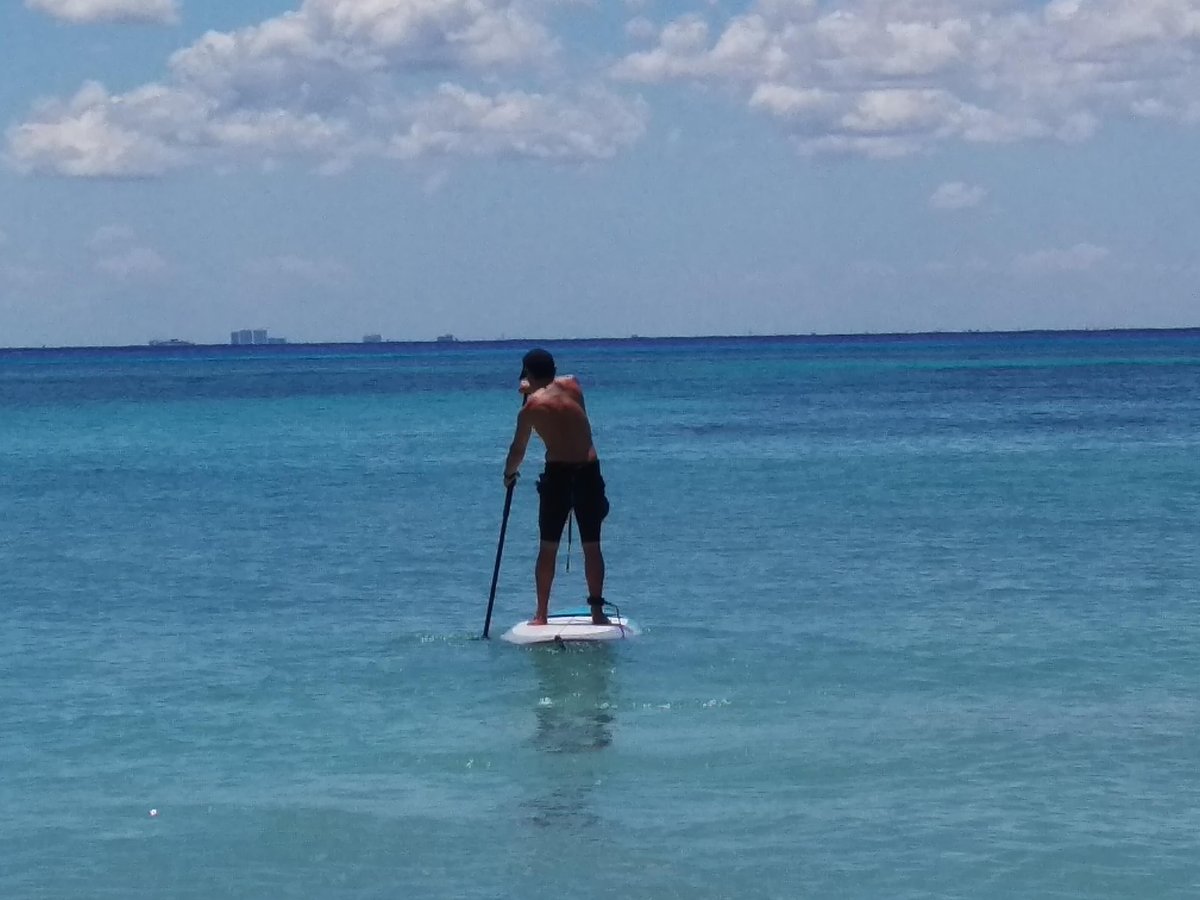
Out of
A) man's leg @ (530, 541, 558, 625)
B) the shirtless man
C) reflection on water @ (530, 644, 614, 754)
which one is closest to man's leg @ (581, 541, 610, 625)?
the shirtless man

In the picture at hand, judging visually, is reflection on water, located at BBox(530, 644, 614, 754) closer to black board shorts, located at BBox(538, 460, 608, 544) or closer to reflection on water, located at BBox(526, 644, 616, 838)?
reflection on water, located at BBox(526, 644, 616, 838)

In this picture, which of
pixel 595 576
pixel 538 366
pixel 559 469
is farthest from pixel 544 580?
pixel 538 366

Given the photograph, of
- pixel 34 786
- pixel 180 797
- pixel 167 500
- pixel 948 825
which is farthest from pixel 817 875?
pixel 167 500

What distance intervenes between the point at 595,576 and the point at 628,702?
219 centimetres

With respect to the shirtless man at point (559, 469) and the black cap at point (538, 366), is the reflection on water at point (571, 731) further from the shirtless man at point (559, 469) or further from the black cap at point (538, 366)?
the black cap at point (538, 366)

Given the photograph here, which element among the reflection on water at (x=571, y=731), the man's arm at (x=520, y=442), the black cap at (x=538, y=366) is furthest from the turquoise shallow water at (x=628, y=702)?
the black cap at (x=538, y=366)

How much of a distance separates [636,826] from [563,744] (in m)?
1.47

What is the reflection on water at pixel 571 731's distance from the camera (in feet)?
25.1

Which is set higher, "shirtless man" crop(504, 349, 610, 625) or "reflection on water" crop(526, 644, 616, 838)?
"shirtless man" crop(504, 349, 610, 625)

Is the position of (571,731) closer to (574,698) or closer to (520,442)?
(574,698)

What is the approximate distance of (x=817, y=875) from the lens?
680 centimetres

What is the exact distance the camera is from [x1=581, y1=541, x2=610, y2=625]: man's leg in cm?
1173

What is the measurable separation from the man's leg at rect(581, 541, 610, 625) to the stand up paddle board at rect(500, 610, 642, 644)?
0.07 m

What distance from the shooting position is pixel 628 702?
9773 mm
